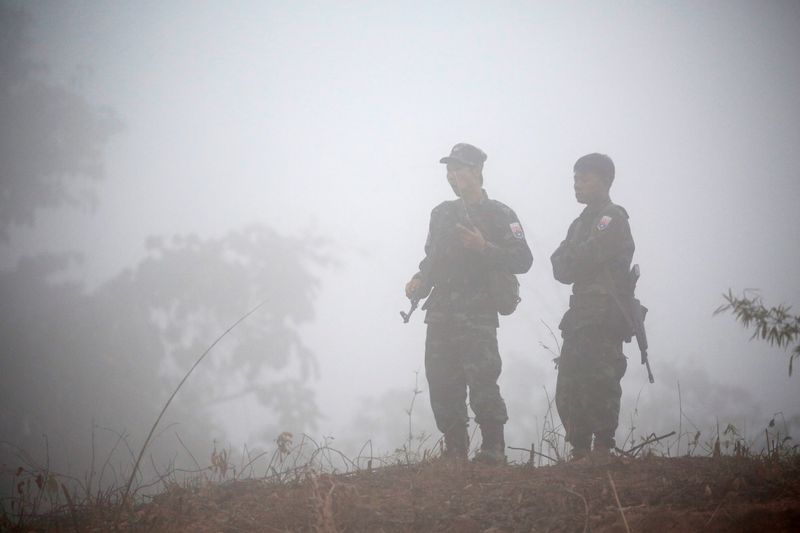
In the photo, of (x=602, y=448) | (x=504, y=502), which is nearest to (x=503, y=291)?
(x=602, y=448)

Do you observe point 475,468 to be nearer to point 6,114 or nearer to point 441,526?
point 441,526

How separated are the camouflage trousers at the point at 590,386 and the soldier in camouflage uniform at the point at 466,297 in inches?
17.3

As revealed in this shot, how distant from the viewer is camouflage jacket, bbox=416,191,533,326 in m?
3.23

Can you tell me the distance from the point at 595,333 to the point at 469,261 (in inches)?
39.4

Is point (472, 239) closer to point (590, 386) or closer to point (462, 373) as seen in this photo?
point (462, 373)

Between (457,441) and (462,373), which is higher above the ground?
(462,373)

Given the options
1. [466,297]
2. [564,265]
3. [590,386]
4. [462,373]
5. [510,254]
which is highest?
[510,254]

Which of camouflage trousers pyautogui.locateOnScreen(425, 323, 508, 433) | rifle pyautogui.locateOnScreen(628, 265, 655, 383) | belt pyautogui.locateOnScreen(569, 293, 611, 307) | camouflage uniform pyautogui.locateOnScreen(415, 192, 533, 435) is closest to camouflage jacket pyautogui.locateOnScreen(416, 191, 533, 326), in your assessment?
camouflage uniform pyautogui.locateOnScreen(415, 192, 533, 435)

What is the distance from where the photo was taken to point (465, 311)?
3221mm

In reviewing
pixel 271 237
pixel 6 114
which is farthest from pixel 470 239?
pixel 6 114

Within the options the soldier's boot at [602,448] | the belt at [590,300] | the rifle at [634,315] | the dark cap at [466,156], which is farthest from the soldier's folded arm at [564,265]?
the soldier's boot at [602,448]

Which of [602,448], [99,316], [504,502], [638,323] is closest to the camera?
[504,502]

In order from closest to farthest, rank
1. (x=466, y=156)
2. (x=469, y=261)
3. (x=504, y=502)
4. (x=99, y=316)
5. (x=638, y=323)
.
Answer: (x=504, y=502) < (x=638, y=323) < (x=469, y=261) < (x=466, y=156) < (x=99, y=316)

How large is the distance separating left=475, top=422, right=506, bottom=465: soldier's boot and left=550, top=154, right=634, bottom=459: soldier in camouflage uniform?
423 millimetres
